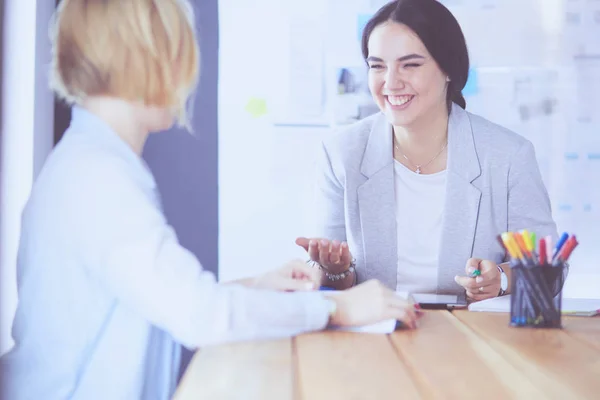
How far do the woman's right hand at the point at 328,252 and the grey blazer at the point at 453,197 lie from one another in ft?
0.82

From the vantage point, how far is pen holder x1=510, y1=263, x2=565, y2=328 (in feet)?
3.55

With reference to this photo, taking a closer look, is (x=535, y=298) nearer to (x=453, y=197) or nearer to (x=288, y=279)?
(x=288, y=279)

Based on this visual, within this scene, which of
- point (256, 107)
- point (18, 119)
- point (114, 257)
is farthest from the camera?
point (256, 107)

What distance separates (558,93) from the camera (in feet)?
7.75

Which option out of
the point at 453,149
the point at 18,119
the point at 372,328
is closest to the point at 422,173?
the point at 453,149

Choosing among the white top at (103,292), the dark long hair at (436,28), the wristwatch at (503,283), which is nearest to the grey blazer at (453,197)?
the dark long hair at (436,28)

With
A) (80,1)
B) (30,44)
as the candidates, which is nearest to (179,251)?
(80,1)

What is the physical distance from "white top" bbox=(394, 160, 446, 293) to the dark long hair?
0.29m

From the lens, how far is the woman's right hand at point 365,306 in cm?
101

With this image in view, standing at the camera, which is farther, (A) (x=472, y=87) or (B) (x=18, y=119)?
(A) (x=472, y=87)

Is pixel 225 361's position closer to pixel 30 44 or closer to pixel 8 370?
pixel 8 370

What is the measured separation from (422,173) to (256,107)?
67 centimetres

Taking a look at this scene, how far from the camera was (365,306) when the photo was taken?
39.8 inches

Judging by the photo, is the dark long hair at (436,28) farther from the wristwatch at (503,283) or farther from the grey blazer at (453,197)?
the wristwatch at (503,283)
